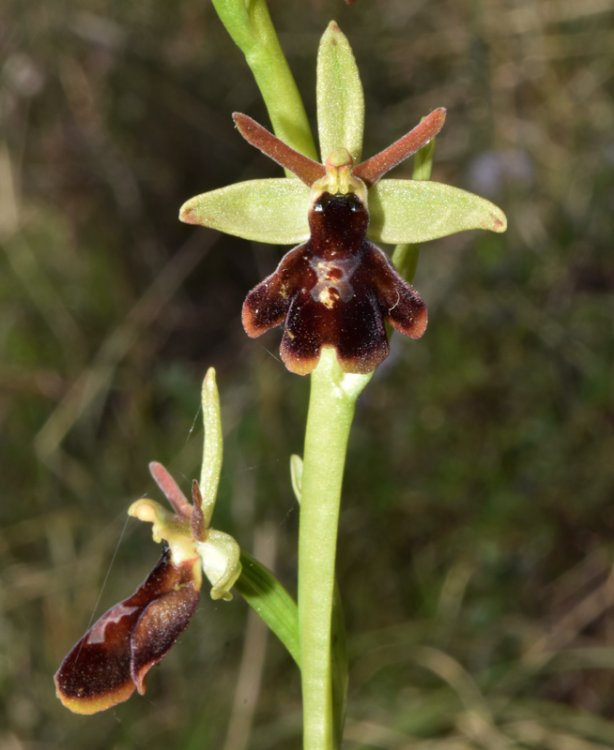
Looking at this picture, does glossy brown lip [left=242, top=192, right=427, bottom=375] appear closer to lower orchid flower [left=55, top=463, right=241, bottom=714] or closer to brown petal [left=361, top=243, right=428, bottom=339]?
brown petal [left=361, top=243, right=428, bottom=339]

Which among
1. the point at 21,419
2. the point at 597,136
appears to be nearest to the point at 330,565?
the point at 21,419

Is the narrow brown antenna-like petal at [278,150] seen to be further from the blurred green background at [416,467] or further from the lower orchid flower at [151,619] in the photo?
the blurred green background at [416,467]

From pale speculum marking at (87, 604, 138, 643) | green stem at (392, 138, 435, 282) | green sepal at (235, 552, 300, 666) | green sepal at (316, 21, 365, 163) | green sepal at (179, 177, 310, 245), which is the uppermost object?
green sepal at (316, 21, 365, 163)

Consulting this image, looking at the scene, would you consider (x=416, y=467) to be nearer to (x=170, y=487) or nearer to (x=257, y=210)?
(x=170, y=487)

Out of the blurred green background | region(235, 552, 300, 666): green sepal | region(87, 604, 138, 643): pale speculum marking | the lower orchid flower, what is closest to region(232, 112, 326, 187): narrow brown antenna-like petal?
the lower orchid flower

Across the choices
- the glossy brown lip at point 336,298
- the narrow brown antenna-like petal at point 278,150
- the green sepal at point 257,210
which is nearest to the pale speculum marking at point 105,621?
the glossy brown lip at point 336,298

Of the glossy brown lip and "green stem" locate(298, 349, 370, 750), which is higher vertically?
the glossy brown lip

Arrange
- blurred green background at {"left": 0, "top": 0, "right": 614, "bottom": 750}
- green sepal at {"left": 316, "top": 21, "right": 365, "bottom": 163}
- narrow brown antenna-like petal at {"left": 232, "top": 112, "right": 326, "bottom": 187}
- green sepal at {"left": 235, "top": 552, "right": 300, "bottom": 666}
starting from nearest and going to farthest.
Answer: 1. narrow brown antenna-like petal at {"left": 232, "top": 112, "right": 326, "bottom": 187}
2. green sepal at {"left": 316, "top": 21, "right": 365, "bottom": 163}
3. green sepal at {"left": 235, "top": 552, "right": 300, "bottom": 666}
4. blurred green background at {"left": 0, "top": 0, "right": 614, "bottom": 750}

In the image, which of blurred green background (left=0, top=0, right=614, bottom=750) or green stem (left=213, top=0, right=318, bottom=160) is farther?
blurred green background (left=0, top=0, right=614, bottom=750)
